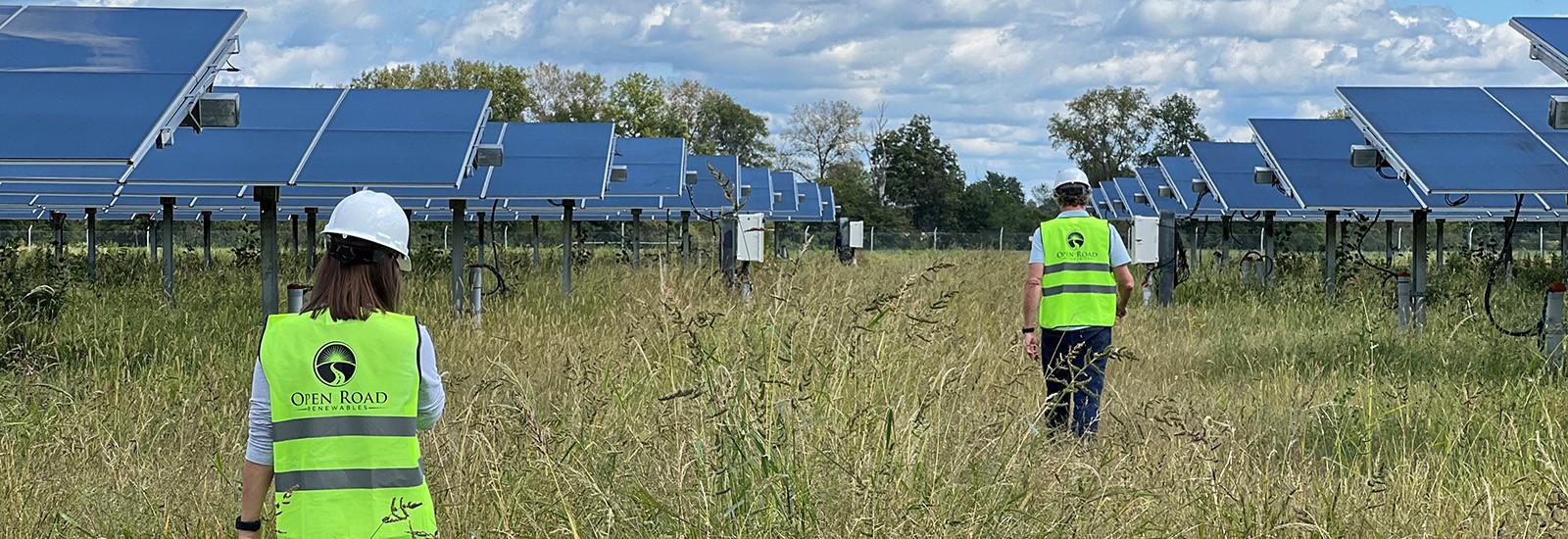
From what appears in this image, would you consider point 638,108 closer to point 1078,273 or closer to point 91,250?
point 91,250

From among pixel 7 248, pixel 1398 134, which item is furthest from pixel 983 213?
pixel 1398 134

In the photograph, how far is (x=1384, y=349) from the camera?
36.3 ft

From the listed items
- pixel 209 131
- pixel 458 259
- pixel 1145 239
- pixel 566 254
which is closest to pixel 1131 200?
pixel 1145 239

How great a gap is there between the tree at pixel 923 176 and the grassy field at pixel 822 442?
206ft

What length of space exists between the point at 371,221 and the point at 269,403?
53cm

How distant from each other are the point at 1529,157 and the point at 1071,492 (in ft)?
29.7

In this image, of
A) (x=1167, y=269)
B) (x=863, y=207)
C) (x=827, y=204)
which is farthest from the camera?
(x=863, y=207)

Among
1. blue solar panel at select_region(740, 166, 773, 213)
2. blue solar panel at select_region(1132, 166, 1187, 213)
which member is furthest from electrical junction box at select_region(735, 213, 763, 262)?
blue solar panel at select_region(740, 166, 773, 213)

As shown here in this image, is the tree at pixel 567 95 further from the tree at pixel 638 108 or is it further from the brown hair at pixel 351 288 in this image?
the brown hair at pixel 351 288

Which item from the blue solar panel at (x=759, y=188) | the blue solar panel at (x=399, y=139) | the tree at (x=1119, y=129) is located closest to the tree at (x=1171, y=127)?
the tree at (x=1119, y=129)

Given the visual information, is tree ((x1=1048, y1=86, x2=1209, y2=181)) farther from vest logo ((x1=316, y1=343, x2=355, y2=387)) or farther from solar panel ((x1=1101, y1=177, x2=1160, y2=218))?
vest logo ((x1=316, y1=343, x2=355, y2=387))

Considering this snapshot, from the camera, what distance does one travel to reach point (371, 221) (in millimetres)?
3904

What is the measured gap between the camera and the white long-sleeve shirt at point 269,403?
12.9 ft

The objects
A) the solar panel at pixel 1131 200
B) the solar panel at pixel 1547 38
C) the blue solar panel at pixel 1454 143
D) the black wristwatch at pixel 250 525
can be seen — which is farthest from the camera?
the solar panel at pixel 1131 200
